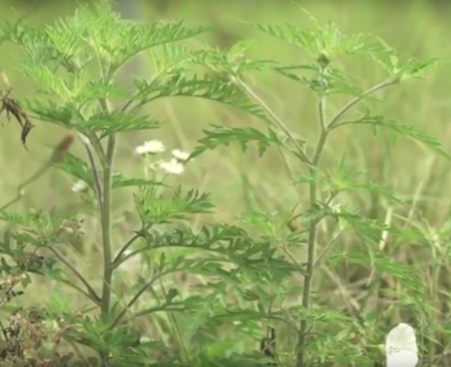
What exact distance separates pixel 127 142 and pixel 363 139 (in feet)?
3.69

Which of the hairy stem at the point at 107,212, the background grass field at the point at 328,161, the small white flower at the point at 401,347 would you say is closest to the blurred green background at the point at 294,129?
the background grass field at the point at 328,161

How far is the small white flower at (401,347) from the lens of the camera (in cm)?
140

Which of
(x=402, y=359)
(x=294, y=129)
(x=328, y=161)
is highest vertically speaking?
(x=294, y=129)

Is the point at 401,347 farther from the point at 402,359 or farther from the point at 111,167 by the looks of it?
the point at 111,167

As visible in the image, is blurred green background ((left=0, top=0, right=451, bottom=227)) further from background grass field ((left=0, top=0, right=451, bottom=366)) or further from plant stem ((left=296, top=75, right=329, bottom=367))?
plant stem ((left=296, top=75, right=329, bottom=367))

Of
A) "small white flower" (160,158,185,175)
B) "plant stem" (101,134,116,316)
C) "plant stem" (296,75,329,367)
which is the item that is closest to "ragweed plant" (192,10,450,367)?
"plant stem" (296,75,329,367)

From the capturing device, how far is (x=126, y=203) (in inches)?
104

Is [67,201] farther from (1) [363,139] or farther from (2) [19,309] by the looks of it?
(2) [19,309]

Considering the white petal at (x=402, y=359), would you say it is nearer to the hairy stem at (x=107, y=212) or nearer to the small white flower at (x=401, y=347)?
the small white flower at (x=401, y=347)

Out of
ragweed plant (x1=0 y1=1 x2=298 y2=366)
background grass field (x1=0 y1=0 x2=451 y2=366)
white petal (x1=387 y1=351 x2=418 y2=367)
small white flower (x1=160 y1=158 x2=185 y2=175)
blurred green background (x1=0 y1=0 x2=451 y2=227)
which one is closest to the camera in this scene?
ragweed plant (x1=0 y1=1 x2=298 y2=366)

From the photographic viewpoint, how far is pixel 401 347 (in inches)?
55.7

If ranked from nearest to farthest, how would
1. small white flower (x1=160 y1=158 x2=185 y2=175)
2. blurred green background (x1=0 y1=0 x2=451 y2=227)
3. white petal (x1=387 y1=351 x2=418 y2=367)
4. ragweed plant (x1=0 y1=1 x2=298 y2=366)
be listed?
ragweed plant (x1=0 y1=1 x2=298 y2=366)
white petal (x1=387 y1=351 x2=418 y2=367)
small white flower (x1=160 y1=158 x2=185 y2=175)
blurred green background (x1=0 y1=0 x2=451 y2=227)

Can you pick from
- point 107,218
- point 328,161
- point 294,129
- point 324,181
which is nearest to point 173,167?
point 107,218

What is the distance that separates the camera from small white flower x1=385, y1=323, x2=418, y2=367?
140 centimetres
